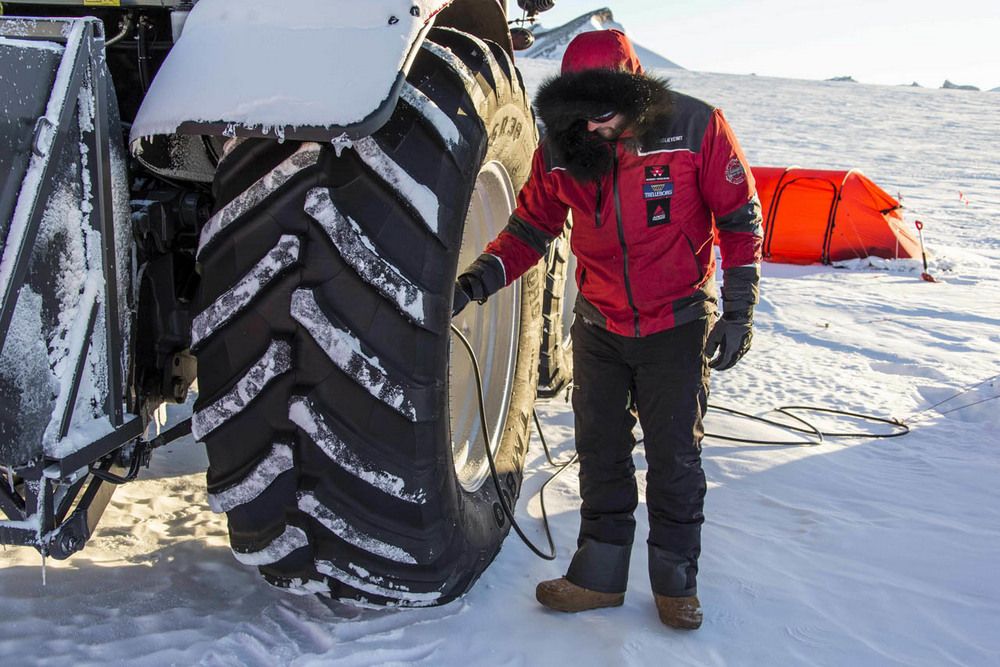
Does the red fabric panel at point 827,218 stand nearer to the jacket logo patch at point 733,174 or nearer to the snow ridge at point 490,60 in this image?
the jacket logo patch at point 733,174

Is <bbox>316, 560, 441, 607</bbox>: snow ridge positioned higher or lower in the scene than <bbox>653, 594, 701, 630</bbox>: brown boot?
higher

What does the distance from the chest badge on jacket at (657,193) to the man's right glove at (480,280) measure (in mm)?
468

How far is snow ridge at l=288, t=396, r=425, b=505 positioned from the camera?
1.86m

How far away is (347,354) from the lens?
184cm

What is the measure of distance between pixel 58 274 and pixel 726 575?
7.10 feet

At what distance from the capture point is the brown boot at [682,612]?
252 cm

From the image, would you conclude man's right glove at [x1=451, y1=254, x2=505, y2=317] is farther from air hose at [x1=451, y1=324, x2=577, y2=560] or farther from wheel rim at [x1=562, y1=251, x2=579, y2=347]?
wheel rim at [x1=562, y1=251, x2=579, y2=347]

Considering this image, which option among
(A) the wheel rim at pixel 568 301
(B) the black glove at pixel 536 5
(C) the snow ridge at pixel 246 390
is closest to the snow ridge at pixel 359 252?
(C) the snow ridge at pixel 246 390

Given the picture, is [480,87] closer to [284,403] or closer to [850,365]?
[284,403]

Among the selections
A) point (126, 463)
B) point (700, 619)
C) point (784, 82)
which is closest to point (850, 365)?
point (700, 619)

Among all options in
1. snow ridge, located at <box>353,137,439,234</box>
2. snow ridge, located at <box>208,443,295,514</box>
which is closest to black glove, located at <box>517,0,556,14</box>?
snow ridge, located at <box>353,137,439,234</box>

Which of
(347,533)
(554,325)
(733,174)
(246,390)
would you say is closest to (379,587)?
(347,533)

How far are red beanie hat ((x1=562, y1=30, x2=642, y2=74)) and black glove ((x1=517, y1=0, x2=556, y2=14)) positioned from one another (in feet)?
4.01

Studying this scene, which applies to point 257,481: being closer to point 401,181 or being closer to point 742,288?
point 401,181
